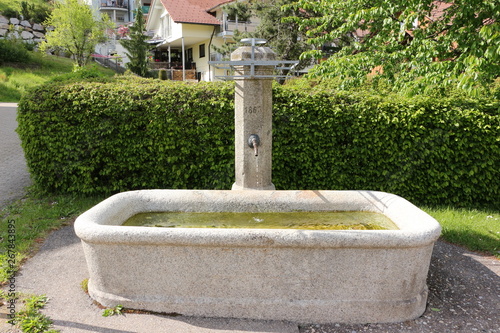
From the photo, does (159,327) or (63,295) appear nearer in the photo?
(159,327)

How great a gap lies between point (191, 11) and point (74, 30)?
10022 mm

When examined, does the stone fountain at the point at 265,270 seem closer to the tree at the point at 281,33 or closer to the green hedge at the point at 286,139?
the green hedge at the point at 286,139

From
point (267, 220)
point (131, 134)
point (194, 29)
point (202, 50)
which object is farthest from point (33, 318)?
point (202, 50)

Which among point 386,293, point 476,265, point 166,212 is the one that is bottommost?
point 476,265

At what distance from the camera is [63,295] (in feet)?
13.0

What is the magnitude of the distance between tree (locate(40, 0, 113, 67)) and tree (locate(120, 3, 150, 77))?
5438mm

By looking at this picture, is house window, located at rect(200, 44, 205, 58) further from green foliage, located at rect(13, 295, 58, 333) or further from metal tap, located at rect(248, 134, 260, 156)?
green foliage, located at rect(13, 295, 58, 333)

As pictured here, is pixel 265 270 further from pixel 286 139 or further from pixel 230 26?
pixel 230 26

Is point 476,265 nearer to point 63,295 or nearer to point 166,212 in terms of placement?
point 166,212

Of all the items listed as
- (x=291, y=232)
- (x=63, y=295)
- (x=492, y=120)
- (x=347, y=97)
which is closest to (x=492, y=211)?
(x=492, y=120)

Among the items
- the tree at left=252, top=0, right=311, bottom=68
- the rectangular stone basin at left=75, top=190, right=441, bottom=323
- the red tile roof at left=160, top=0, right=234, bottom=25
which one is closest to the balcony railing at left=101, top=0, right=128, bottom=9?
the red tile roof at left=160, top=0, right=234, bottom=25

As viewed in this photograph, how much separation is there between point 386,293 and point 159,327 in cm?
202

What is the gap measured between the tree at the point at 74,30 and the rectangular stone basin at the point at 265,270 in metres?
32.2

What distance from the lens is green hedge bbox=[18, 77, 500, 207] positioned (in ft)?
21.4
